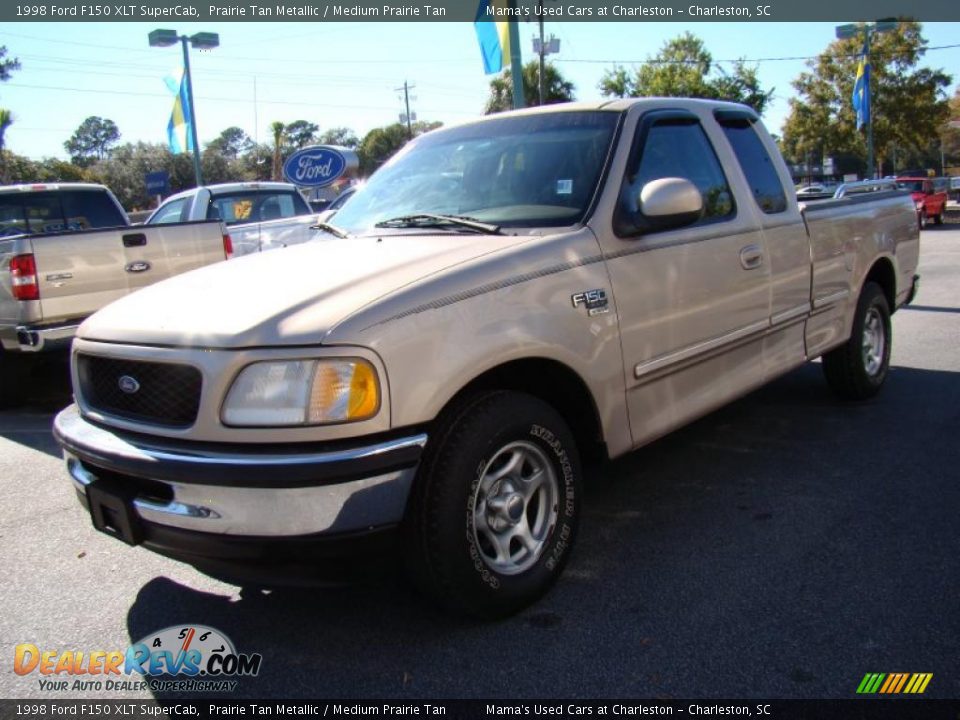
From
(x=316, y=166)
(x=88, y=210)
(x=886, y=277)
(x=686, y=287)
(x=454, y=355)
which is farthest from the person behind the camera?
(x=316, y=166)

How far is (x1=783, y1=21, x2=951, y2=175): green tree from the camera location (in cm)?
3750

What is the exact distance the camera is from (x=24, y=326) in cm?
646

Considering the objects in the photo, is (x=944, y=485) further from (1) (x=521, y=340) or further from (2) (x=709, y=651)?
(1) (x=521, y=340)

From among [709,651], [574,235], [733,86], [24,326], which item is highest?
[733,86]

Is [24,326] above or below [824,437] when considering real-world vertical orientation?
above

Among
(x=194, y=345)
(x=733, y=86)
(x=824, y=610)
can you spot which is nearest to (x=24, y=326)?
(x=194, y=345)

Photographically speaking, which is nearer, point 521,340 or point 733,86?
point 521,340

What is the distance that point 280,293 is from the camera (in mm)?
2879

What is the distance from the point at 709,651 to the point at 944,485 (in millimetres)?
2101

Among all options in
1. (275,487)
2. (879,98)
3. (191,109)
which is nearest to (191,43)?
(191,109)

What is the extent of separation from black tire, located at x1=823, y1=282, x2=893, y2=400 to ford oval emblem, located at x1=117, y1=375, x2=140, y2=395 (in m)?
4.41

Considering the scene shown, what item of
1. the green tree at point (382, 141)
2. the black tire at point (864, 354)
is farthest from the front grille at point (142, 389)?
the green tree at point (382, 141)

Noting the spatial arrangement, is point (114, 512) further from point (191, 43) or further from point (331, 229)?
point (191, 43)

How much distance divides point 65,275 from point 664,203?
202 inches
